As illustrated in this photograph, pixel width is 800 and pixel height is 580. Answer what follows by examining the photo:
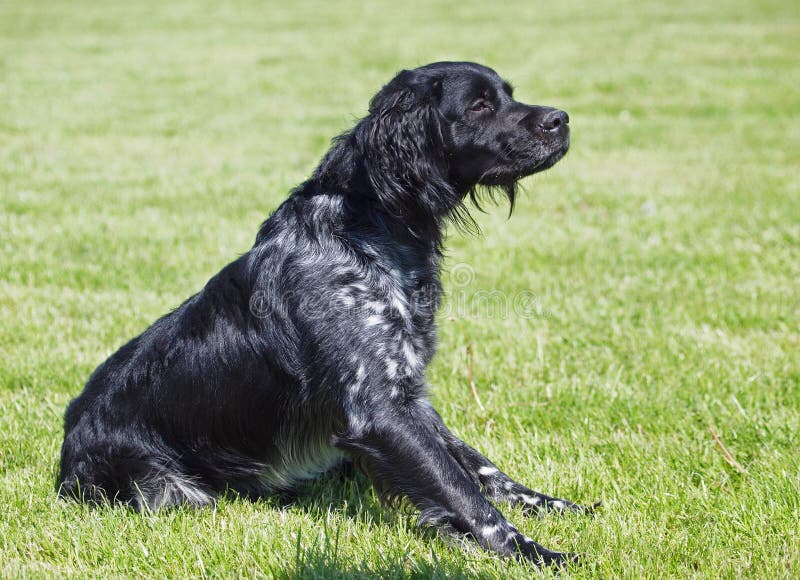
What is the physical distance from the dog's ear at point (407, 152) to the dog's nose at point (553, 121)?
0.46 metres

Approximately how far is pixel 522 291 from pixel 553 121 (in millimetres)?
2264

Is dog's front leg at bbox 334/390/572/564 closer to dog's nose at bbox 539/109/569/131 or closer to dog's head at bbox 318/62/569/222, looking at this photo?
dog's head at bbox 318/62/569/222

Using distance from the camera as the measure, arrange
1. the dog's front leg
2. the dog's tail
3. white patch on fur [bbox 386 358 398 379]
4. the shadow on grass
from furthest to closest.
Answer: the dog's tail
white patch on fur [bbox 386 358 398 379]
the dog's front leg
the shadow on grass

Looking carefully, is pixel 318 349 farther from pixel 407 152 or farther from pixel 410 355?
pixel 407 152

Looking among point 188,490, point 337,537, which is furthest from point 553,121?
point 188,490

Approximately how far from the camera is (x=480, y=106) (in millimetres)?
3521

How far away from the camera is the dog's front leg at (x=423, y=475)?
116 inches

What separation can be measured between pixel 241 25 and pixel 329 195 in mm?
19656

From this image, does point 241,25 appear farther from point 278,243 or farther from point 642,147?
point 278,243

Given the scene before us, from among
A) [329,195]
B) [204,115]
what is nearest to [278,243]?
[329,195]

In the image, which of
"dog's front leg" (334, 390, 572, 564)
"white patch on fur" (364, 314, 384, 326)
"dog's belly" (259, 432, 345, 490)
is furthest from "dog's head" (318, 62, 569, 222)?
"dog's belly" (259, 432, 345, 490)

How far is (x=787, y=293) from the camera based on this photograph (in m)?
5.56

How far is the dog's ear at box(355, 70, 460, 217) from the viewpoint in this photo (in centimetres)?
326

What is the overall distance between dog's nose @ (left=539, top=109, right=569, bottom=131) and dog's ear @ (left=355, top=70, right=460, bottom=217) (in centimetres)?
46
